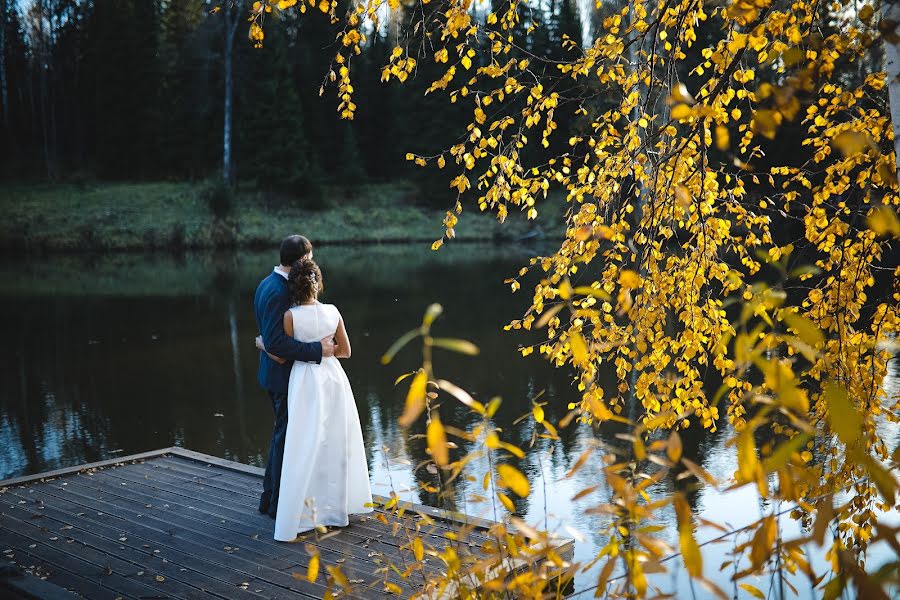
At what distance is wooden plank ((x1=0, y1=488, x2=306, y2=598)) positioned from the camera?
402 cm

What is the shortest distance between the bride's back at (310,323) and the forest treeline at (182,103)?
31.1 metres

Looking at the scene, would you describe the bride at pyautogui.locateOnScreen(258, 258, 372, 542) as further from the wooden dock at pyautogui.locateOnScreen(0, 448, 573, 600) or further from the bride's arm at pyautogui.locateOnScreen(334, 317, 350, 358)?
the wooden dock at pyautogui.locateOnScreen(0, 448, 573, 600)

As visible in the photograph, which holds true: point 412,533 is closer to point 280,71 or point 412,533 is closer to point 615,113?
point 615,113

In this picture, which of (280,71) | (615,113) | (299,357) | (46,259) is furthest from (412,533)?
(280,71)

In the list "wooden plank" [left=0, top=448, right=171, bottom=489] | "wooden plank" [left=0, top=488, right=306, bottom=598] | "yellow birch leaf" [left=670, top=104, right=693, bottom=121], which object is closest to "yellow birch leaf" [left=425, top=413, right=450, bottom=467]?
"yellow birch leaf" [left=670, top=104, right=693, bottom=121]

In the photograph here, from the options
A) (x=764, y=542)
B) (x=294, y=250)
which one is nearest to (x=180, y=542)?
(x=294, y=250)

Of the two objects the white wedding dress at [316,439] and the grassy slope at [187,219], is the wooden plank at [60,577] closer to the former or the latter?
the white wedding dress at [316,439]

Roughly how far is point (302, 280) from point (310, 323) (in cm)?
25

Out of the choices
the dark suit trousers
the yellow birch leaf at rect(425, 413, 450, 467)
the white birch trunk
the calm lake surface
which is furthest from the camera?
the calm lake surface

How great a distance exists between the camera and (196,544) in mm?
4578

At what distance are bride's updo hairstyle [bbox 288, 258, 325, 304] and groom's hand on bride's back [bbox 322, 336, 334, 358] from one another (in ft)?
0.83

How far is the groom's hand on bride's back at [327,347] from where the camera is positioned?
4.66 meters

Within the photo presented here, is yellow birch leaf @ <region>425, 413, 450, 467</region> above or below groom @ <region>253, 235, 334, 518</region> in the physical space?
above

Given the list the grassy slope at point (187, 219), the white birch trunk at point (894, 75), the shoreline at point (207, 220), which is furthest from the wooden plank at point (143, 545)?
the grassy slope at point (187, 219)
